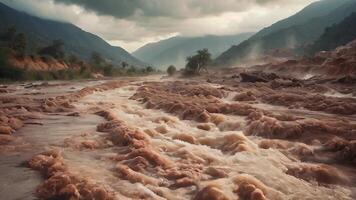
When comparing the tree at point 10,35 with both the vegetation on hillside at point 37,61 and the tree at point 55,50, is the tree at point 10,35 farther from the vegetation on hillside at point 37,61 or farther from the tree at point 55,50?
the tree at point 55,50

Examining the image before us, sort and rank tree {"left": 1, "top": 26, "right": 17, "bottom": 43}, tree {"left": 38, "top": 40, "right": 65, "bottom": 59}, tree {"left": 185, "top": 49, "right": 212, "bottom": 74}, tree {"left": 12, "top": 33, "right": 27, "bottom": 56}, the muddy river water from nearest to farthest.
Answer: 1. the muddy river water
2. tree {"left": 12, "top": 33, "right": 27, "bottom": 56}
3. tree {"left": 1, "top": 26, "right": 17, "bottom": 43}
4. tree {"left": 185, "top": 49, "right": 212, "bottom": 74}
5. tree {"left": 38, "top": 40, "right": 65, "bottom": 59}

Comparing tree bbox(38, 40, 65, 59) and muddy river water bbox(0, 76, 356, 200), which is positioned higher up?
tree bbox(38, 40, 65, 59)

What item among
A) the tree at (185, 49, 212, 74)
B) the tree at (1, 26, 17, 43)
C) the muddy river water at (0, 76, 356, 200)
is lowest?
the tree at (185, 49, 212, 74)

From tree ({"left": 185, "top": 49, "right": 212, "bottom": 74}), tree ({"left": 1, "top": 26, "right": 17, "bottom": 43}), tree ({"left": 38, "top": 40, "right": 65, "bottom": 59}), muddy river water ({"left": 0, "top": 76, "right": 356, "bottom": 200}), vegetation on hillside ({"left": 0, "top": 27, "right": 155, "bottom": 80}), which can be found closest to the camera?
muddy river water ({"left": 0, "top": 76, "right": 356, "bottom": 200})

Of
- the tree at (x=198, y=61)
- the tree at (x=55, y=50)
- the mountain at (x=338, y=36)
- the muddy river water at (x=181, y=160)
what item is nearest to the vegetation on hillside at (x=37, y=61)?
the tree at (x=55, y=50)

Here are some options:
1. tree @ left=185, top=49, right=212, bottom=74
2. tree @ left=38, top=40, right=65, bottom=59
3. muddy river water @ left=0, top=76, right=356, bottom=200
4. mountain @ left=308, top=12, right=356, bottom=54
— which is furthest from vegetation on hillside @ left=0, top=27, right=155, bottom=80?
mountain @ left=308, top=12, right=356, bottom=54

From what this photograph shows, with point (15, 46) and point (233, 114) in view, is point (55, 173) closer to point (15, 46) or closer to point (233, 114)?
point (233, 114)

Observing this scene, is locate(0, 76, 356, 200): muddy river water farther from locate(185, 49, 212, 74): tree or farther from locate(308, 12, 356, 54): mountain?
locate(308, 12, 356, 54): mountain

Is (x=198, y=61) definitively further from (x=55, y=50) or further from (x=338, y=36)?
(x=338, y=36)

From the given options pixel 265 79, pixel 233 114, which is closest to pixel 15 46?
pixel 265 79

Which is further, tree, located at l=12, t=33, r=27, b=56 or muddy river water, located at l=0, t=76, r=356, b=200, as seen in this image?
tree, located at l=12, t=33, r=27, b=56
